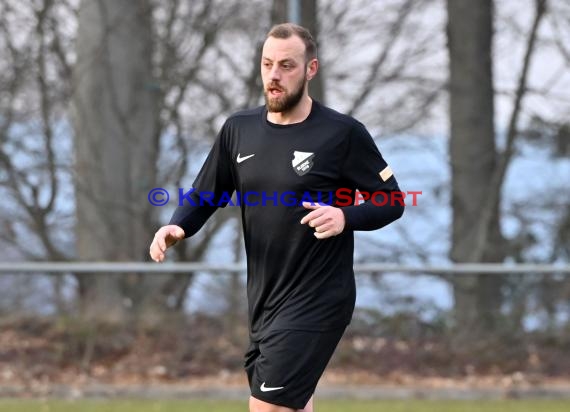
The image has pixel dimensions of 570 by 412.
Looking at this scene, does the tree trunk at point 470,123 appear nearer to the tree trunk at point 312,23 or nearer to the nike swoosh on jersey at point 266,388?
the tree trunk at point 312,23

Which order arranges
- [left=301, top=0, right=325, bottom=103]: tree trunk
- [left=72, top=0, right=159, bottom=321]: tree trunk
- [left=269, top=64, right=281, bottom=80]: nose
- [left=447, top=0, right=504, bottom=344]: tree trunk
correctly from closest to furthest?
[left=269, top=64, right=281, bottom=80]: nose, [left=72, top=0, right=159, bottom=321]: tree trunk, [left=301, top=0, right=325, bottom=103]: tree trunk, [left=447, top=0, right=504, bottom=344]: tree trunk

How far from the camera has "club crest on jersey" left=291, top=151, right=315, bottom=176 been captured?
18.1ft

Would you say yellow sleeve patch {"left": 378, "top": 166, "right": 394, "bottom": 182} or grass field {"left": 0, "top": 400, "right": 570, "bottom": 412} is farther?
grass field {"left": 0, "top": 400, "right": 570, "bottom": 412}

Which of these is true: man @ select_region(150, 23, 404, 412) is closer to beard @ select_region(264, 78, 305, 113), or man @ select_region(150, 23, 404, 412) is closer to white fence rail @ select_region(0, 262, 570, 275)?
beard @ select_region(264, 78, 305, 113)

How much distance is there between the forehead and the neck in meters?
0.22

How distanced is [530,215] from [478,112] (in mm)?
1611

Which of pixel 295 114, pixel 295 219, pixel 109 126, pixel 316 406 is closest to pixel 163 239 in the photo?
pixel 295 219

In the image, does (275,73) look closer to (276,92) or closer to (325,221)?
(276,92)

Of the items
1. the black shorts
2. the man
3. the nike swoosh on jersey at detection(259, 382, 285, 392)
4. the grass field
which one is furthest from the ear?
the grass field

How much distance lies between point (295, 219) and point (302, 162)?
267mm

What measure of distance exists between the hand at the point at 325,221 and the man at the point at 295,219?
0.35ft

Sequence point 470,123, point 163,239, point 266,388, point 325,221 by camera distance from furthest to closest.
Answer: point 470,123
point 163,239
point 266,388
point 325,221

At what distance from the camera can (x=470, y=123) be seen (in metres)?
16.7

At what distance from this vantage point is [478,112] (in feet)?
54.7
